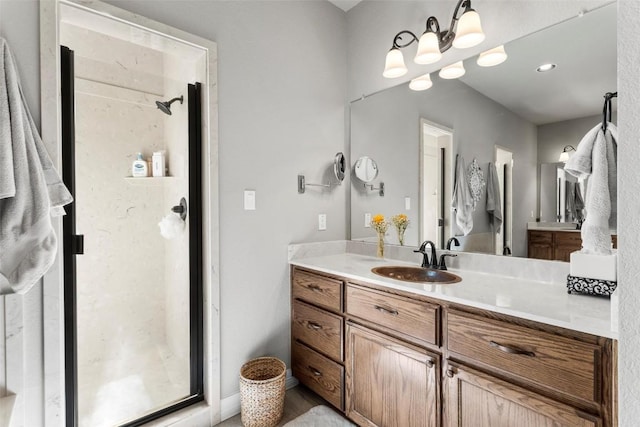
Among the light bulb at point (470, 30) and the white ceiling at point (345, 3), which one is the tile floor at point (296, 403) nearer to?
the light bulb at point (470, 30)

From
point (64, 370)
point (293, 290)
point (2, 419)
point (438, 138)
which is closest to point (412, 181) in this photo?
point (438, 138)

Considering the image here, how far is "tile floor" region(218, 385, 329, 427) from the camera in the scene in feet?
5.76

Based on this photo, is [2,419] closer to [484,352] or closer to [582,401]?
[484,352]

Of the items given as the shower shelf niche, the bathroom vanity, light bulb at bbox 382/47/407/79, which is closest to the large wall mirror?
light bulb at bbox 382/47/407/79

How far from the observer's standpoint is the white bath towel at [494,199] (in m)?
1.69

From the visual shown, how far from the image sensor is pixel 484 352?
3.74 feet

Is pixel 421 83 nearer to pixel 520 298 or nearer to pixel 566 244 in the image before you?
pixel 566 244

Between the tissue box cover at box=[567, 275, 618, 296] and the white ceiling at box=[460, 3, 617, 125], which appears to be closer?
the tissue box cover at box=[567, 275, 618, 296]

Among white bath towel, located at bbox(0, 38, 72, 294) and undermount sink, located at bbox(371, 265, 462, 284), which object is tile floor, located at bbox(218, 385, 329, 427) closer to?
undermount sink, located at bbox(371, 265, 462, 284)

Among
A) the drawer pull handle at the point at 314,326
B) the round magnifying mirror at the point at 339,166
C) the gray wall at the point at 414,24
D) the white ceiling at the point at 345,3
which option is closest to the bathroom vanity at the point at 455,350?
the drawer pull handle at the point at 314,326

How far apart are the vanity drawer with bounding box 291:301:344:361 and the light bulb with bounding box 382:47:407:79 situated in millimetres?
1548

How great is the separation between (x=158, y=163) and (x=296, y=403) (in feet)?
5.92

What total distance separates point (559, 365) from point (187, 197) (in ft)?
6.16

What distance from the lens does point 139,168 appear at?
2098 millimetres
